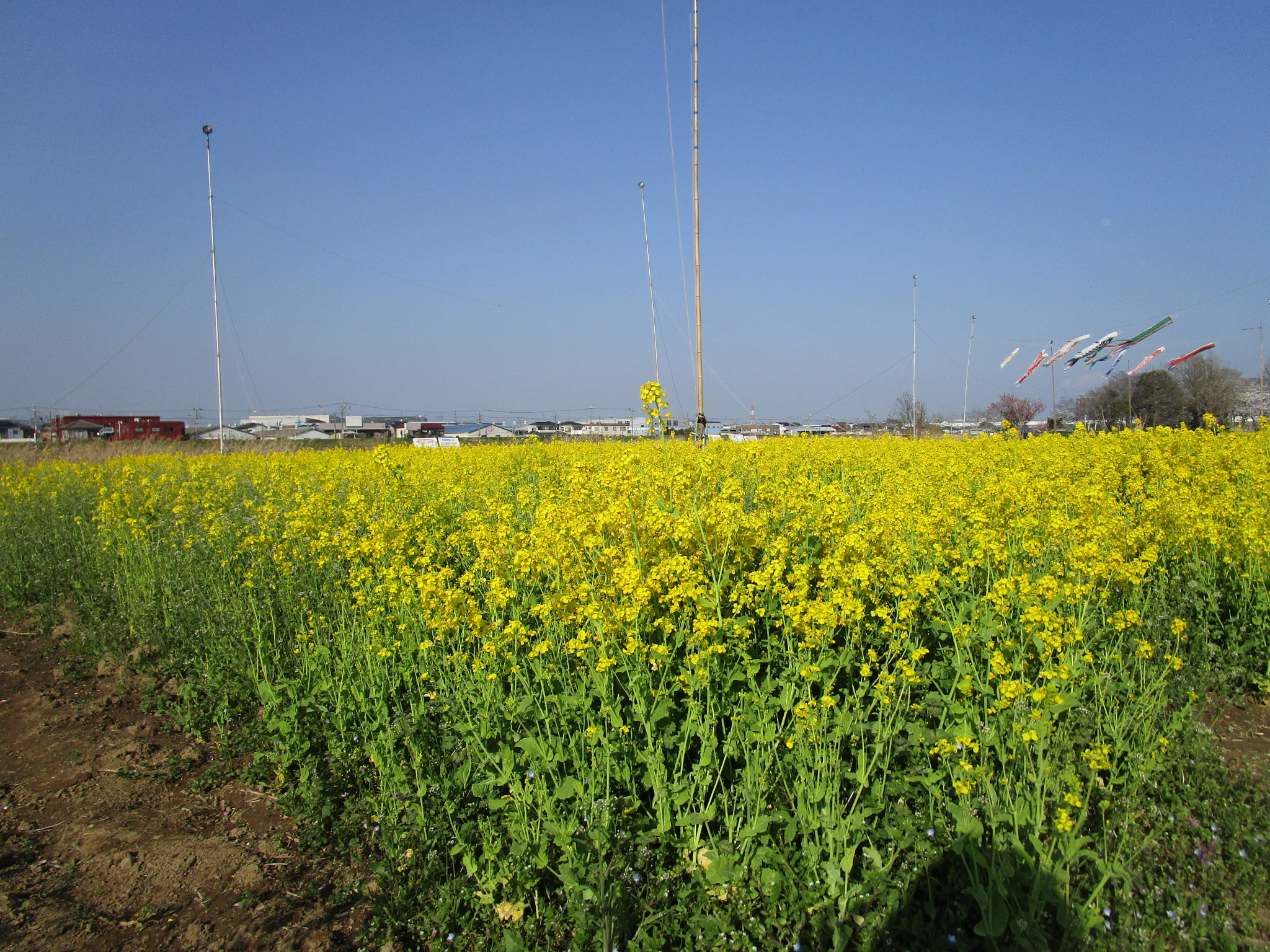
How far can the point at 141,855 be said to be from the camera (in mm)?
2822

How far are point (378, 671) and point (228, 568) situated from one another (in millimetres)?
2945

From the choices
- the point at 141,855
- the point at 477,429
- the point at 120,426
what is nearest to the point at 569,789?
the point at 141,855

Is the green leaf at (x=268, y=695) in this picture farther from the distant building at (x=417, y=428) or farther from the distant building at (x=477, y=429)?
the distant building at (x=417, y=428)

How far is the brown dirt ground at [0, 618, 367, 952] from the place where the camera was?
2.40 metres

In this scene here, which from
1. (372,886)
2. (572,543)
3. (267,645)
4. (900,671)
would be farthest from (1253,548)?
(267,645)

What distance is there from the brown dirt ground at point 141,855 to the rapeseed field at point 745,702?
0.65ft

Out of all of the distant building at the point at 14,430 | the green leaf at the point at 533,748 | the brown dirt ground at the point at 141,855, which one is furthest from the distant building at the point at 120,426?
the green leaf at the point at 533,748

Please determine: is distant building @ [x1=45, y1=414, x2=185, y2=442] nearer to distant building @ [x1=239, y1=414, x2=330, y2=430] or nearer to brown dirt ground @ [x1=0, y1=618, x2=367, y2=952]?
distant building @ [x1=239, y1=414, x2=330, y2=430]

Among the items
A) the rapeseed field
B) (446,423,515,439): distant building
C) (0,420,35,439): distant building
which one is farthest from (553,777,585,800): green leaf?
(0,420,35,439): distant building

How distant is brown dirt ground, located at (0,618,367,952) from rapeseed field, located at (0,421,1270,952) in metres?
0.20

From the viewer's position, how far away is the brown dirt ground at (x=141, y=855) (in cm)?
240

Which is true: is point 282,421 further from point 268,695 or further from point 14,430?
point 268,695

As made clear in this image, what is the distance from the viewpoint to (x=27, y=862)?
280 centimetres

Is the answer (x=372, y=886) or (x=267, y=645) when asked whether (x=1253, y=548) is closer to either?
(x=372, y=886)
